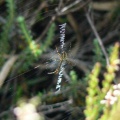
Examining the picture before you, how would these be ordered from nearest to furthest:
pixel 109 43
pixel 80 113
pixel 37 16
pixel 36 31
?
pixel 80 113, pixel 37 16, pixel 36 31, pixel 109 43

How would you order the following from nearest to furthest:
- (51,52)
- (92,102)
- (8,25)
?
(92,102)
(8,25)
(51,52)

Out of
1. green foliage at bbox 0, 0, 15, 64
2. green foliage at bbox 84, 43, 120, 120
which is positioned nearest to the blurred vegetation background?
green foliage at bbox 0, 0, 15, 64

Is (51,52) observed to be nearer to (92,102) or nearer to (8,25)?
(8,25)

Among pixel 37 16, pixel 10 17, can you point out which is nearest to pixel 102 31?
pixel 37 16

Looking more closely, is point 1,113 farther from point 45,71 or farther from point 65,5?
point 65,5

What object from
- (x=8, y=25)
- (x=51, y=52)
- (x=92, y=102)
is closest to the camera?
(x=92, y=102)

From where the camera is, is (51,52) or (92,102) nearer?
(92,102)

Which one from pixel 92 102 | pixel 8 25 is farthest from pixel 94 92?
pixel 8 25

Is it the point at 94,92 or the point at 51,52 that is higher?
the point at 51,52

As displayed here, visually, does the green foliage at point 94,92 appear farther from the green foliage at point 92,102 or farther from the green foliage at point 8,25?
the green foliage at point 8,25
